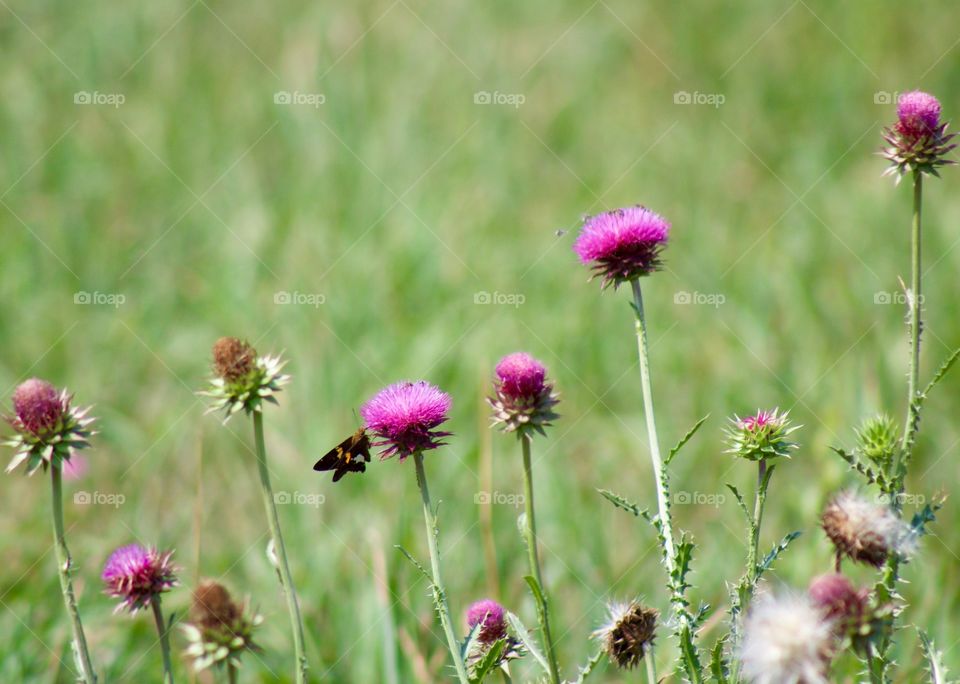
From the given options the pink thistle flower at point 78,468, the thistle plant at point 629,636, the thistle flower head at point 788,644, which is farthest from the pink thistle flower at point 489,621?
the pink thistle flower at point 78,468

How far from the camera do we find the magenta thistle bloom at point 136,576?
2.59 metres

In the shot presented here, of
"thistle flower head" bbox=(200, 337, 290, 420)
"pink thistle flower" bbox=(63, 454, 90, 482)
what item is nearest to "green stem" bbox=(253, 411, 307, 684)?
"thistle flower head" bbox=(200, 337, 290, 420)

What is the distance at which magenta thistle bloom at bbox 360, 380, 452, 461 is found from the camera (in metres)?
2.49

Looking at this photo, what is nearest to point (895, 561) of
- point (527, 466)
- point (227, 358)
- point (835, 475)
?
point (527, 466)

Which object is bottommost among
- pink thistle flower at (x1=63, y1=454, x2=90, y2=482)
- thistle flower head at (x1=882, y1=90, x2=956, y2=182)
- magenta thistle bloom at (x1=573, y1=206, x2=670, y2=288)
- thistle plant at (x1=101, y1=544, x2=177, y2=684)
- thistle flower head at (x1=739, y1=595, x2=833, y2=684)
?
thistle flower head at (x1=739, y1=595, x2=833, y2=684)

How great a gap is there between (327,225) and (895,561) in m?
5.66

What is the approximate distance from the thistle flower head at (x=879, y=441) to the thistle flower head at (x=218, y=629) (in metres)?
1.62

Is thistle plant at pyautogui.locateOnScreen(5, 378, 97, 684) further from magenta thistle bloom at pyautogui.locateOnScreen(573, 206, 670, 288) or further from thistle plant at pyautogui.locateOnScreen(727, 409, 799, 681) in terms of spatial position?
thistle plant at pyautogui.locateOnScreen(727, 409, 799, 681)

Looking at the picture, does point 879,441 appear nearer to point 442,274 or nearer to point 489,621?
point 489,621

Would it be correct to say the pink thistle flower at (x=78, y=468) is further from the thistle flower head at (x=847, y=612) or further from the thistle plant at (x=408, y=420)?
the thistle flower head at (x=847, y=612)

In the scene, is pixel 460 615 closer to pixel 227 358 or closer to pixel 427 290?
pixel 227 358

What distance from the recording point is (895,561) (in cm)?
229

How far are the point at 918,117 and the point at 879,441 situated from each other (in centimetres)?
84

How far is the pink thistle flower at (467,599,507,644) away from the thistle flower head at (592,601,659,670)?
10.5 inches
